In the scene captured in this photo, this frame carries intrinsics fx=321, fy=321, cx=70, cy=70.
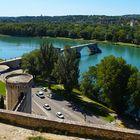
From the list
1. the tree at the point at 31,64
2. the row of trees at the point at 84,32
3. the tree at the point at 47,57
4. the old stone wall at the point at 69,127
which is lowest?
the row of trees at the point at 84,32

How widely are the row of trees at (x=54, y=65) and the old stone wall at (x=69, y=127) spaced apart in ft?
111

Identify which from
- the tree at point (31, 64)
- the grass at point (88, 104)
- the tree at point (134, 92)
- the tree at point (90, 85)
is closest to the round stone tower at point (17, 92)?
the grass at point (88, 104)

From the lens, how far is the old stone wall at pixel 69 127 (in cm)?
1101

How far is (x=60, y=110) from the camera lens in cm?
4084

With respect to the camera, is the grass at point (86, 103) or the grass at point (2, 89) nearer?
the grass at point (86, 103)

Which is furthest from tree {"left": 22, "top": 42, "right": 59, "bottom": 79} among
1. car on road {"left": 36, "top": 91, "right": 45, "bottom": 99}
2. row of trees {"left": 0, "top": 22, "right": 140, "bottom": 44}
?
row of trees {"left": 0, "top": 22, "right": 140, "bottom": 44}

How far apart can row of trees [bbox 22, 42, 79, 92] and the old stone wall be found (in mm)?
33794

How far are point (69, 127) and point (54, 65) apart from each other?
3825 centimetres

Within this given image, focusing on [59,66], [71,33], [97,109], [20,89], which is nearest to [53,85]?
[59,66]

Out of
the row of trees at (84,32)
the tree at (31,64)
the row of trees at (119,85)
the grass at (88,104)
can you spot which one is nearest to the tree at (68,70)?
the grass at (88,104)

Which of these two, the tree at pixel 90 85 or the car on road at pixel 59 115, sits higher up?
the tree at pixel 90 85

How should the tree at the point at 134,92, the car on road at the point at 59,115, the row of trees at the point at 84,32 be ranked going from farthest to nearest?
the row of trees at the point at 84,32 → the tree at the point at 134,92 → the car on road at the point at 59,115

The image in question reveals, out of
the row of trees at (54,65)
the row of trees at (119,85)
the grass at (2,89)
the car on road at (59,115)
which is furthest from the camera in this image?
the row of trees at (54,65)

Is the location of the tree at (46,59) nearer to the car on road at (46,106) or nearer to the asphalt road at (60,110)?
the asphalt road at (60,110)
